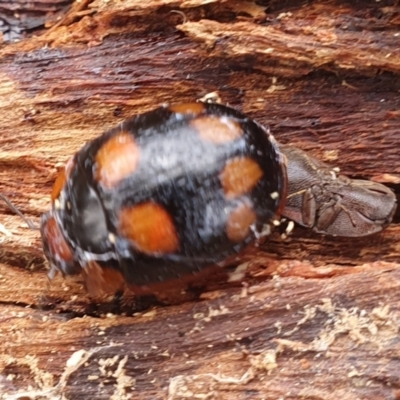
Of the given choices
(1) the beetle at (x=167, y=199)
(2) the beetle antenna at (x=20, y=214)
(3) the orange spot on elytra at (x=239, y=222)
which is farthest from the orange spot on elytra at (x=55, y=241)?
(3) the orange spot on elytra at (x=239, y=222)

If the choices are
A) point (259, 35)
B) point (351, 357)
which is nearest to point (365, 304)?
point (351, 357)

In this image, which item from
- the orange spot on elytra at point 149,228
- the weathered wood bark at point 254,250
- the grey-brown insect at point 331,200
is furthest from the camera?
the grey-brown insect at point 331,200

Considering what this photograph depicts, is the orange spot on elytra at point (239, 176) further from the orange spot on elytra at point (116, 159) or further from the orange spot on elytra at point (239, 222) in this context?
the orange spot on elytra at point (116, 159)

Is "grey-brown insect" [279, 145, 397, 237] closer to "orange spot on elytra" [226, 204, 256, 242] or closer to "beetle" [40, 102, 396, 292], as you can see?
"beetle" [40, 102, 396, 292]

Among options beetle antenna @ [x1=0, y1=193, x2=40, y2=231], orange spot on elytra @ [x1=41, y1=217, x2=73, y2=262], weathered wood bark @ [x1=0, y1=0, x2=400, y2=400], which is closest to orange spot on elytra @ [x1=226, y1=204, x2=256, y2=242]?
weathered wood bark @ [x1=0, y1=0, x2=400, y2=400]

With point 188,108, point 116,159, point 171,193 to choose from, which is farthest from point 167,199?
point 188,108

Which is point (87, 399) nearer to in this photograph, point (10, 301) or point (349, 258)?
point (10, 301)
